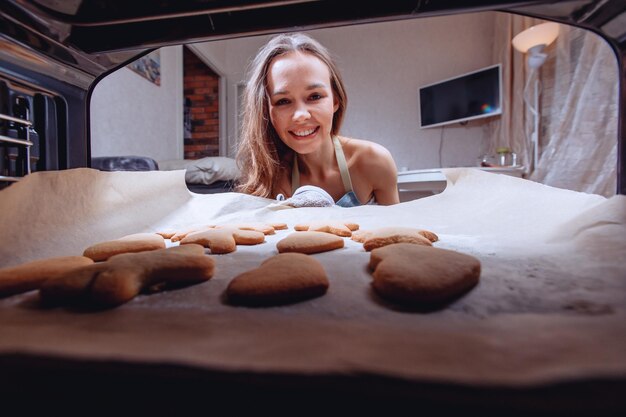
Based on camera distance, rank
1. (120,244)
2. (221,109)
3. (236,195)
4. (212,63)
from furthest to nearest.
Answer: (221,109)
(212,63)
(236,195)
(120,244)

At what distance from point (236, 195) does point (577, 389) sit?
2.64 feet

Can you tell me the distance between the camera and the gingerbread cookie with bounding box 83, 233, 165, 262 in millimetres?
470

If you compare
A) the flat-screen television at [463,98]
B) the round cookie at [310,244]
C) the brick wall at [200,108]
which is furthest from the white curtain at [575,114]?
the brick wall at [200,108]

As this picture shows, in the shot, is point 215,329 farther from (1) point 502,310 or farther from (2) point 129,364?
(1) point 502,310

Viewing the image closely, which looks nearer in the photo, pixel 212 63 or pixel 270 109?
pixel 270 109

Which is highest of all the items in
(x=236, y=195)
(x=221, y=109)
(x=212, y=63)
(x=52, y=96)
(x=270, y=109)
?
(x=212, y=63)

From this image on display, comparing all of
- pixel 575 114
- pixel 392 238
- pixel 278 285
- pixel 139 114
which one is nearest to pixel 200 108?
pixel 139 114

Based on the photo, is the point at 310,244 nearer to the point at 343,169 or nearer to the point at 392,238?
the point at 392,238

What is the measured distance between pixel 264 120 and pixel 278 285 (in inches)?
43.3

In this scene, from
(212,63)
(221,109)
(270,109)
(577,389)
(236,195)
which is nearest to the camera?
(577,389)

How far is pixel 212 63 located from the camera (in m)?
3.95

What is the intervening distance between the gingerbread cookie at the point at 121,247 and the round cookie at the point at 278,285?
0.25 metres

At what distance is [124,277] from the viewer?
307mm

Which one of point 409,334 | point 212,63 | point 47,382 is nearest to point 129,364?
point 47,382
